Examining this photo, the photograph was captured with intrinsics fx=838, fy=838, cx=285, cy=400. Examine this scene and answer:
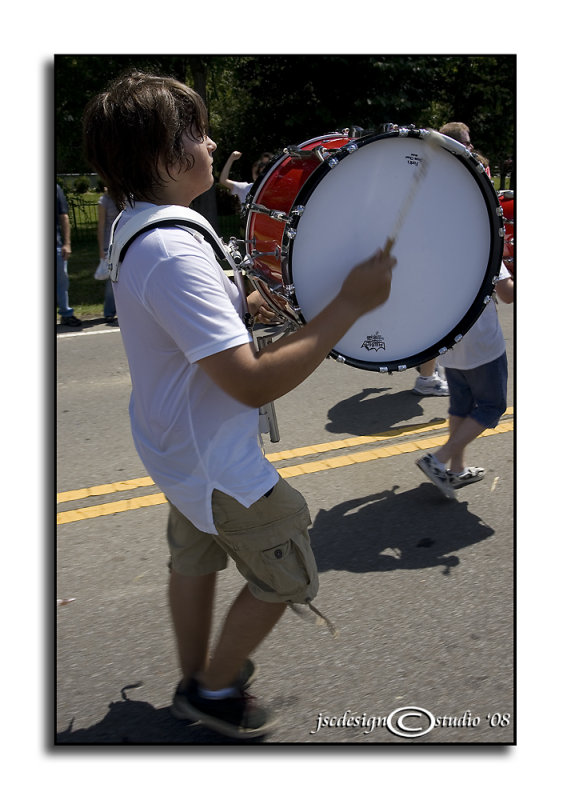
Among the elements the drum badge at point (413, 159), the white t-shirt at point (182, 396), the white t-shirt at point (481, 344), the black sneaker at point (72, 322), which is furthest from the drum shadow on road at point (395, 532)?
the black sneaker at point (72, 322)

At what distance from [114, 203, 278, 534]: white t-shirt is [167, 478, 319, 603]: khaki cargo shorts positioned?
0.04 metres

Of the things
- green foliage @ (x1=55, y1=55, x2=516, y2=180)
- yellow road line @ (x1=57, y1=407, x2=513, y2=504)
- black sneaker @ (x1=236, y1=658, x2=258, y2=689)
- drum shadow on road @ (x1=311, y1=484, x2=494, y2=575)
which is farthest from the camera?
green foliage @ (x1=55, y1=55, x2=516, y2=180)

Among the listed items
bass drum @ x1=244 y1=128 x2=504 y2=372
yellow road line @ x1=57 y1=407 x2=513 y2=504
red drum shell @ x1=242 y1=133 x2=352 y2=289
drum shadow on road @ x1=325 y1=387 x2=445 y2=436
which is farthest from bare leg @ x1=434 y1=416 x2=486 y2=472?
red drum shell @ x1=242 y1=133 x2=352 y2=289

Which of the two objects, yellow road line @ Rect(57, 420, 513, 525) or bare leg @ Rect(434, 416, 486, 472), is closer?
bare leg @ Rect(434, 416, 486, 472)

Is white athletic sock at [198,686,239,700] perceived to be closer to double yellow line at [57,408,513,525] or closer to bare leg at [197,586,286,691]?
bare leg at [197,586,286,691]

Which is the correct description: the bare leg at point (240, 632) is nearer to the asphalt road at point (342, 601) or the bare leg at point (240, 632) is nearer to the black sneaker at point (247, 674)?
the black sneaker at point (247, 674)

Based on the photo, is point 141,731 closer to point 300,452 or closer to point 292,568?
point 292,568

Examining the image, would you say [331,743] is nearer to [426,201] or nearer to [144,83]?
[426,201]

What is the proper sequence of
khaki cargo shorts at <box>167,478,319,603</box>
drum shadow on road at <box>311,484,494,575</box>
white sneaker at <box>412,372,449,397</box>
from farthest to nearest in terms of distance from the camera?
1. white sneaker at <box>412,372,449,397</box>
2. drum shadow on road at <box>311,484,494,575</box>
3. khaki cargo shorts at <box>167,478,319,603</box>

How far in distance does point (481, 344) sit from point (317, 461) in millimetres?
1218

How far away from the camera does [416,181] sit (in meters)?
2.21

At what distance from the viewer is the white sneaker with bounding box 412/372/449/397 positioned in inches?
218

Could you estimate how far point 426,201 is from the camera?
7.41 feet

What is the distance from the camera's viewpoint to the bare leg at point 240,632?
2193 millimetres
